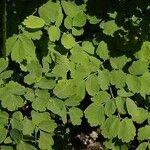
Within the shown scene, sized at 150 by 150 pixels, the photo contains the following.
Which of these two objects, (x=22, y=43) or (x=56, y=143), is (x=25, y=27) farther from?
(x=56, y=143)

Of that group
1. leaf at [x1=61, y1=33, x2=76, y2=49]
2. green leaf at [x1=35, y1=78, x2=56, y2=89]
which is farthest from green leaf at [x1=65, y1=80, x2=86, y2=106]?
leaf at [x1=61, y1=33, x2=76, y2=49]

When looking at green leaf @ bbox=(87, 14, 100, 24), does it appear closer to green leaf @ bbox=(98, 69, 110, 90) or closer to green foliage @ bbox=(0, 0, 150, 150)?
green foliage @ bbox=(0, 0, 150, 150)

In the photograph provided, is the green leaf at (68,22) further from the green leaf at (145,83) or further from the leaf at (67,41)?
the green leaf at (145,83)

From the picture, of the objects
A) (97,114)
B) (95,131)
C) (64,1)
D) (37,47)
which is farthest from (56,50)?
(95,131)

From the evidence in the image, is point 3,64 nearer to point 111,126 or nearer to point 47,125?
point 47,125

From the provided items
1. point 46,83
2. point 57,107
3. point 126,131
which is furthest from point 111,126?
point 46,83

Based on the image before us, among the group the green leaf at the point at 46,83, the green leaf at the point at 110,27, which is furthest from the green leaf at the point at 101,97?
the green leaf at the point at 110,27
